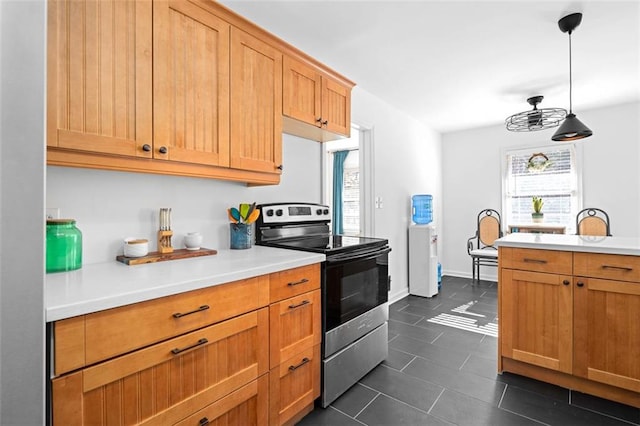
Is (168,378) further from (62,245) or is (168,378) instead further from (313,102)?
(313,102)

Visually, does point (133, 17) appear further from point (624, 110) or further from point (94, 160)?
point (624, 110)

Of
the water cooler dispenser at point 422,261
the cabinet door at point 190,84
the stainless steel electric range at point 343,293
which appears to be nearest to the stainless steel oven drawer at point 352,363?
the stainless steel electric range at point 343,293

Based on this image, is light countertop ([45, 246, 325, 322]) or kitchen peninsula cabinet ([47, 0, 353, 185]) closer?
light countertop ([45, 246, 325, 322])

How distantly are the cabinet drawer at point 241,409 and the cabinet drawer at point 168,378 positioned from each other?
3 cm

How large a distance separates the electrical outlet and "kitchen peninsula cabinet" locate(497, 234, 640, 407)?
2638 millimetres

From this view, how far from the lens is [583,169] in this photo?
14.2 feet

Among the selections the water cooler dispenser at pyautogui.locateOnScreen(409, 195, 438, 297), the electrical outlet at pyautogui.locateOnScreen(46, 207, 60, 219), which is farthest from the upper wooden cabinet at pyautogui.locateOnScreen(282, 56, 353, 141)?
the water cooler dispenser at pyautogui.locateOnScreen(409, 195, 438, 297)

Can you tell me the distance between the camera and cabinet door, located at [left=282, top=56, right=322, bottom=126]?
6.92 ft

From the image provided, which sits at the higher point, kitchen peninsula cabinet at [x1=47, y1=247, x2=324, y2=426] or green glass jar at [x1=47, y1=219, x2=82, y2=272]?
green glass jar at [x1=47, y1=219, x2=82, y2=272]

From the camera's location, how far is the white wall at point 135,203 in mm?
1510

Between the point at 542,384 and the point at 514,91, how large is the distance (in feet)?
9.92

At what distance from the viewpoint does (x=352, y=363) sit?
2.04m

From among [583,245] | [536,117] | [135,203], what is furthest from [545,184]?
[135,203]

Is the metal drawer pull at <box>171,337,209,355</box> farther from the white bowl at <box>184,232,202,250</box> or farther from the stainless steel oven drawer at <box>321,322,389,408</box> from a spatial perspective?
the stainless steel oven drawer at <box>321,322,389,408</box>
